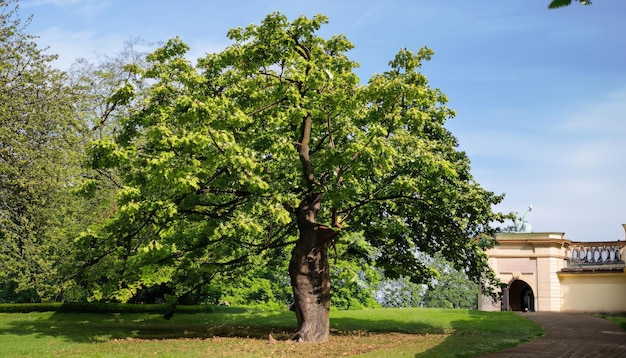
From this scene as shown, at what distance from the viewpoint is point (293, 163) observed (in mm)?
20406

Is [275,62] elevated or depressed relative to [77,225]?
elevated

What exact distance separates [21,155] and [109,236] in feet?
35.3

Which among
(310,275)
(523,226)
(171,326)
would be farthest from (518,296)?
(310,275)

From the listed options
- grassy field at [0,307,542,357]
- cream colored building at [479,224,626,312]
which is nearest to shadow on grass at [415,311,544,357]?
grassy field at [0,307,542,357]

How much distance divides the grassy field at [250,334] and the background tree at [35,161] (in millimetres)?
3353

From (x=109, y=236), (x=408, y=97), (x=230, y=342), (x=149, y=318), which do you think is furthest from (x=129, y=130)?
(x=149, y=318)

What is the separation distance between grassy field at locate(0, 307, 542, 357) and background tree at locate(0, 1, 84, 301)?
3353 millimetres

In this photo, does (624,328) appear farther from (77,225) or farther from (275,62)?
(77,225)

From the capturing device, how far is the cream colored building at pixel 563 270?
1298 inches

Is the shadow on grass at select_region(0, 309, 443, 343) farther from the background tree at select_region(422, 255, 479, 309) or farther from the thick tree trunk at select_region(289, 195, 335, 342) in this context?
the background tree at select_region(422, 255, 479, 309)

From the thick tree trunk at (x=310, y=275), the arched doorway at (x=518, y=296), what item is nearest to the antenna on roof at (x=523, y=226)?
the arched doorway at (x=518, y=296)

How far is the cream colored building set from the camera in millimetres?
32969

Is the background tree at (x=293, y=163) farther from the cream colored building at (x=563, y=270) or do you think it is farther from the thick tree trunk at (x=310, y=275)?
the cream colored building at (x=563, y=270)

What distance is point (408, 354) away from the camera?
16.4 meters
